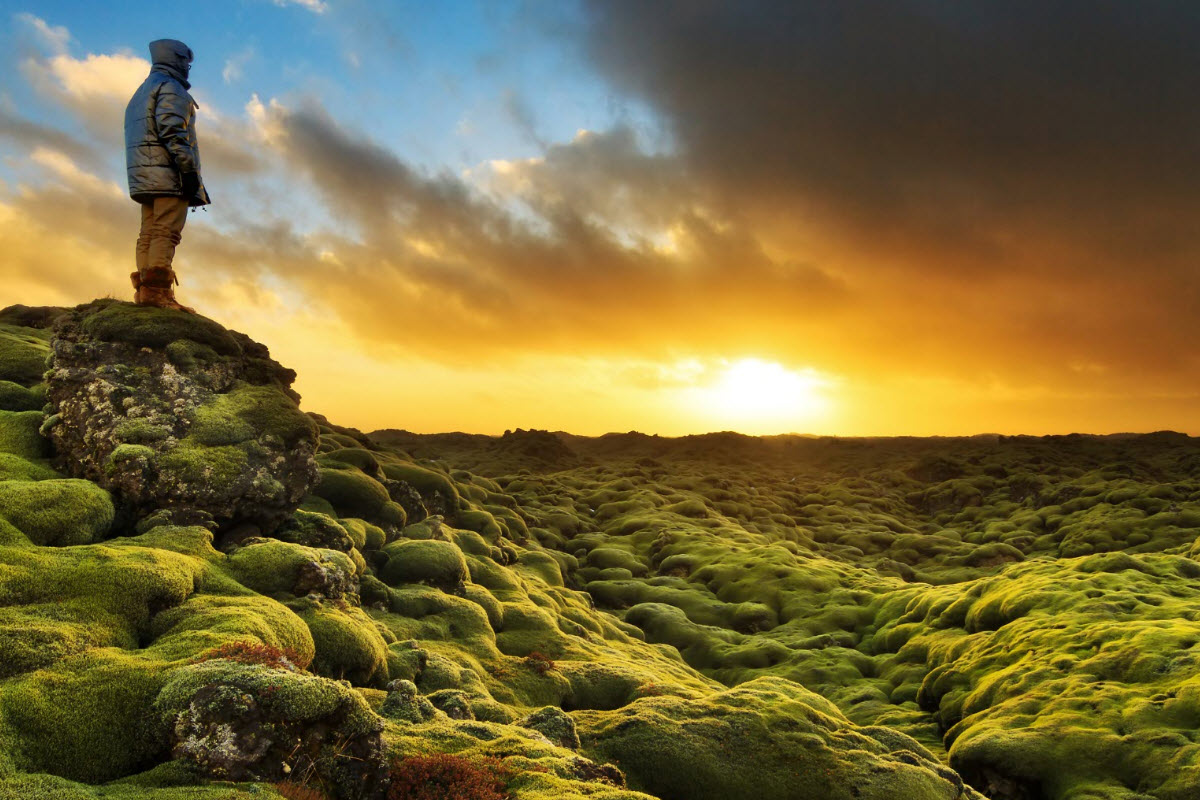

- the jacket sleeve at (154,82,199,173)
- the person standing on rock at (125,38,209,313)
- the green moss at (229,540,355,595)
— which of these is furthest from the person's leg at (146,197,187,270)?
the green moss at (229,540,355,595)

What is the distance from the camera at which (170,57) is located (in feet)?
67.5

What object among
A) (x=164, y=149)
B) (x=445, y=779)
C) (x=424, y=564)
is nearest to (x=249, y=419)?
(x=164, y=149)

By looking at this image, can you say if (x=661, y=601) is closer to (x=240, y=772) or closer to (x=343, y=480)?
(x=343, y=480)

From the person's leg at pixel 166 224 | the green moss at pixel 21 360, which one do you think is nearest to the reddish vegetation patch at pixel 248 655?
the person's leg at pixel 166 224

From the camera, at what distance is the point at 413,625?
82.0ft

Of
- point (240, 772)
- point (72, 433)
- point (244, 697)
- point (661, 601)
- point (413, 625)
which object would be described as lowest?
point (661, 601)

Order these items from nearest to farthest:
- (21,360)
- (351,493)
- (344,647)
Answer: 1. (344,647)
2. (21,360)
3. (351,493)

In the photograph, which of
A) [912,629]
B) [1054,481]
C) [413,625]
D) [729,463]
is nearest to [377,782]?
[413,625]

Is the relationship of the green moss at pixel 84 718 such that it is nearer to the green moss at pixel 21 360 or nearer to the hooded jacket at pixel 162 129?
the hooded jacket at pixel 162 129

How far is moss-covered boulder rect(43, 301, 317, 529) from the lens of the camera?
19.9 m

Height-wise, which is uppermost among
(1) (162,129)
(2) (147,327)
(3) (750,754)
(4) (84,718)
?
(1) (162,129)

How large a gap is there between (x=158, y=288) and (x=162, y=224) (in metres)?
3.31

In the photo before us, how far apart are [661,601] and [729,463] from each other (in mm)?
126931

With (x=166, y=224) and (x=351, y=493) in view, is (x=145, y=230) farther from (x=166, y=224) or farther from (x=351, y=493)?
(x=351, y=493)
